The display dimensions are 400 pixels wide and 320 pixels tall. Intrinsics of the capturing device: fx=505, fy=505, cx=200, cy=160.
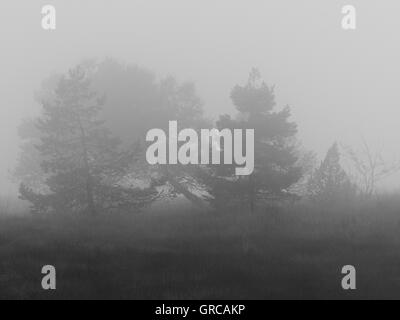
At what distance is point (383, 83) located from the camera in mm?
188500

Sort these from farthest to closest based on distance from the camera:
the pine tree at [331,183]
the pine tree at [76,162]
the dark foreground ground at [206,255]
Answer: the pine tree at [331,183]
the pine tree at [76,162]
the dark foreground ground at [206,255]

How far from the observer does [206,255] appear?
43.9ft

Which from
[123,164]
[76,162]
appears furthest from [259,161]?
[76,162]

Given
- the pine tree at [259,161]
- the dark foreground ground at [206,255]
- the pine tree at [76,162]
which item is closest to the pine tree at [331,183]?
the pine tree at [259,161]

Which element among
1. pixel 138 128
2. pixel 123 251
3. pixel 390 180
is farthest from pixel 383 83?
pixel 123 251

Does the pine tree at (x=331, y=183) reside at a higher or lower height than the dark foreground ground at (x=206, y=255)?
higher

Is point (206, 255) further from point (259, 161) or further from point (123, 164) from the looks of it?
point (123, 164)

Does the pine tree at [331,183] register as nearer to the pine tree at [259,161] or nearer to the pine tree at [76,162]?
the pine tree at [259,161]

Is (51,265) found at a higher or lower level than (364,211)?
lower

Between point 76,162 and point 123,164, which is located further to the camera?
point 76,162

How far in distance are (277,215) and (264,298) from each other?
7.38 metres

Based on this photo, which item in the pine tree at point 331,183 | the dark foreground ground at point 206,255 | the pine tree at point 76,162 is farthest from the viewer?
the pine tree at point 331,183

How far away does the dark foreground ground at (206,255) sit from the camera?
11016mm
